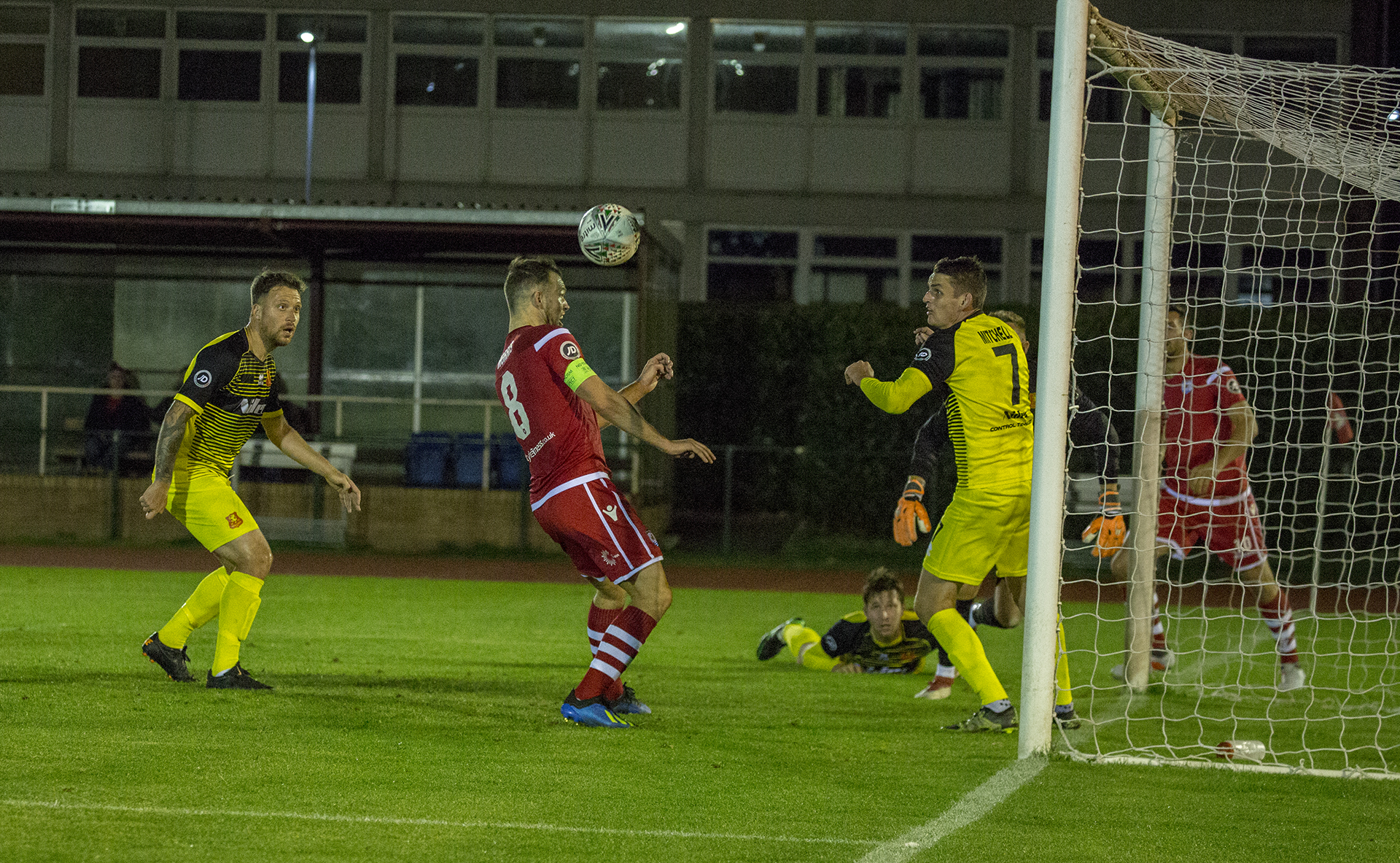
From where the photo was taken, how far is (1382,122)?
6.77 m

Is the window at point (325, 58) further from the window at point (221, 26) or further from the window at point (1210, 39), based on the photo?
the window at point (1210, 39)

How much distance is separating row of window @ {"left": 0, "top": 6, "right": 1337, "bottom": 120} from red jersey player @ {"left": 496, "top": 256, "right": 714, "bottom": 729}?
62.6 ft

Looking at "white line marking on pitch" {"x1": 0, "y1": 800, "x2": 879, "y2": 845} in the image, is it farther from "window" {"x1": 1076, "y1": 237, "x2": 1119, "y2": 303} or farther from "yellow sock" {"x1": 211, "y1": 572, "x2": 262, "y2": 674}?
"window" {"x1": 1076, "y1": 237, "x2": 1119, "y2": 303}

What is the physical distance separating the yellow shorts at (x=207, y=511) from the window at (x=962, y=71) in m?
19.8

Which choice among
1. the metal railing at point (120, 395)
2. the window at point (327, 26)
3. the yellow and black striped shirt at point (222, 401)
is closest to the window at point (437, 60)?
the window at point (327, 26)

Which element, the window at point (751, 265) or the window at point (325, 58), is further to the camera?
the window at point (751, 265)

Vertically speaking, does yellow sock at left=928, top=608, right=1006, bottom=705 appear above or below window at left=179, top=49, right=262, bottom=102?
below

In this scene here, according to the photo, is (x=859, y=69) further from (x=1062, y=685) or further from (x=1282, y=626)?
(x=1062, y=685)

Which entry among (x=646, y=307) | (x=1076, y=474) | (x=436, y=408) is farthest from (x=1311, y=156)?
(x=436, y=408)

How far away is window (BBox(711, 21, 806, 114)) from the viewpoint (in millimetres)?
24547

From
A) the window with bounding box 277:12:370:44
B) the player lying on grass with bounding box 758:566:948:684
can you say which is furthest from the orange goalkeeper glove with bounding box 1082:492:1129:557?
the window with bounding box 277:12:370:44

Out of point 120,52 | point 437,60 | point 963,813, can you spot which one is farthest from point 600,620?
point 120,52

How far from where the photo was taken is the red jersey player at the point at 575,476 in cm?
591

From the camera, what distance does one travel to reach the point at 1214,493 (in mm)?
8320
